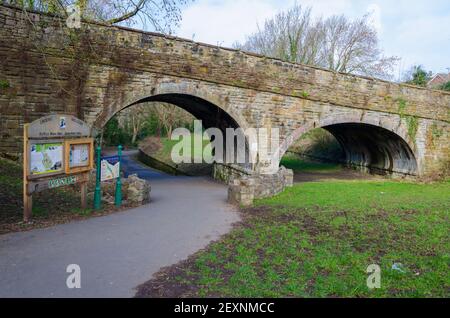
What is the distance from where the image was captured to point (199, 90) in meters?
12.6

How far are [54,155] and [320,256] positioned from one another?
5.39 meters

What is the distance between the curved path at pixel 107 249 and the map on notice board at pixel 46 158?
1.18 meters

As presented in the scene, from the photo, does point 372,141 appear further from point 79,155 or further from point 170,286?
point 170,286

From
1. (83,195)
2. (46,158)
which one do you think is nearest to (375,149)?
(83,195)

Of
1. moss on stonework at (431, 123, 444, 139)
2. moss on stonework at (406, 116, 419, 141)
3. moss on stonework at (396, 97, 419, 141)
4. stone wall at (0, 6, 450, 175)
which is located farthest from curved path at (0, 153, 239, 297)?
moss on stonework at (431, 123, 444, 139)

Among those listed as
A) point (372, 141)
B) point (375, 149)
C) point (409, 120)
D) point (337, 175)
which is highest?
point (409, 120)

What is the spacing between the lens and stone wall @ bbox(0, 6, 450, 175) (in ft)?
33.0

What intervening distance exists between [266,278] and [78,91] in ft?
28.1

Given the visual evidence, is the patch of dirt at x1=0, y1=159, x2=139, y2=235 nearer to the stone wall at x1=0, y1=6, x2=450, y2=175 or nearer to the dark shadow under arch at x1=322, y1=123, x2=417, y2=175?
the stone wall at x1=0, y1=6, x2=450, y2=175

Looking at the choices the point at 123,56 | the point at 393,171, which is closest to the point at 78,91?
the point at 123,56

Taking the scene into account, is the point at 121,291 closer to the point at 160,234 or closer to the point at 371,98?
the point at 160,234

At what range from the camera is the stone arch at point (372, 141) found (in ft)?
50.1
